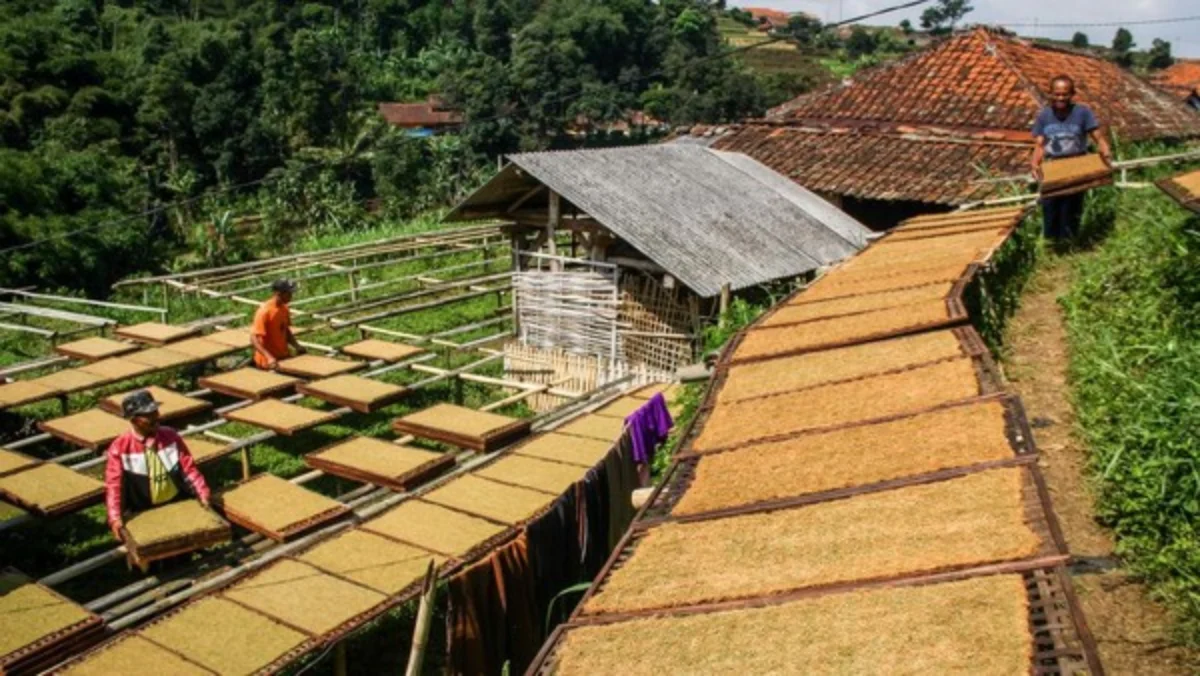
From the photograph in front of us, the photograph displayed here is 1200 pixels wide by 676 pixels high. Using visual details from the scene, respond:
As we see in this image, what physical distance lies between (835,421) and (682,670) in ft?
6.61

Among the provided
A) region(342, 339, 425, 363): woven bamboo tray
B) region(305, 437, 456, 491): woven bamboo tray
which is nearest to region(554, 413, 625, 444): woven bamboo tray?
region(305, 437, 456, 491): woven bamboo tray

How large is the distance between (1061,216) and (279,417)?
291 inches

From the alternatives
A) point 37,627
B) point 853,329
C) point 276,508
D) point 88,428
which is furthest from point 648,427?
point 88,428

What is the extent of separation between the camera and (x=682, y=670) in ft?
9.07

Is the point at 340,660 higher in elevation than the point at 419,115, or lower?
lower

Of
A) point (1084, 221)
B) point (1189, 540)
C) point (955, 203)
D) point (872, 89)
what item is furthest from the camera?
point (872, 89)

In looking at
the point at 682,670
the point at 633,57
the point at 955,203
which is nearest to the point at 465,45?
the point at 633,57

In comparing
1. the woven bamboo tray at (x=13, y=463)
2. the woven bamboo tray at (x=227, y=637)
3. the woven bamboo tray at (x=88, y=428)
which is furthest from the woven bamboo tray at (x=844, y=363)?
the woven bamboo tray at (x=88, y=428)

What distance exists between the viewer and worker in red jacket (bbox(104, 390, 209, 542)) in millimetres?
6383

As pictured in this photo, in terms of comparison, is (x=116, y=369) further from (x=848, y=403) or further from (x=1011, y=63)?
(x=1011, y=63)

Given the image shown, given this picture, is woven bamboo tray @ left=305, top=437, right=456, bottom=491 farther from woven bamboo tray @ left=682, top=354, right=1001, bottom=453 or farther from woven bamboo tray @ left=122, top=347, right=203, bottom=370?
woven bamboo tray @ left=122, top=347, right=203, bottom=370

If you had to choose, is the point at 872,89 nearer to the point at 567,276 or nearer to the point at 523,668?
the point at 567,276

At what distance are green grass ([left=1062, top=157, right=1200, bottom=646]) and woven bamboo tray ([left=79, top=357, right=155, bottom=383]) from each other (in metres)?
9.30

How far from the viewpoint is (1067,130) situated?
331 inches
